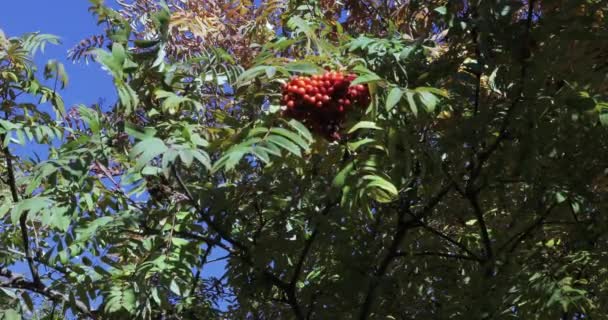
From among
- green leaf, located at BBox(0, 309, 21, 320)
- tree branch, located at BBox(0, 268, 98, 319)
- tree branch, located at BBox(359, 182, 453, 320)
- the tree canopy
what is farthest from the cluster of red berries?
green leaf, located at BBox(0, 309, 21, 320)

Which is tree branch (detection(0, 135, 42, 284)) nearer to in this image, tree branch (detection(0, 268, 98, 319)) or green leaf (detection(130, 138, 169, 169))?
tree branch (detection(0, 268, 98, 319))

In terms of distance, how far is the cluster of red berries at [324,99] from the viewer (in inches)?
88.7

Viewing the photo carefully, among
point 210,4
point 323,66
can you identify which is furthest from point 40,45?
point 210,4

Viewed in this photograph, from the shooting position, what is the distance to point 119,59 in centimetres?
245

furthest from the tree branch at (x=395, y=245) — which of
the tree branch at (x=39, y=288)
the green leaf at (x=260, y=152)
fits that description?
the green leaf at (x=260, y=152)

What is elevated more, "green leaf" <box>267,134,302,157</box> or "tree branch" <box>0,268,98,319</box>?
"tree branch" <box>0,268,98,319</box>

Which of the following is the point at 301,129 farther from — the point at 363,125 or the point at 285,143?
the point at 363,125

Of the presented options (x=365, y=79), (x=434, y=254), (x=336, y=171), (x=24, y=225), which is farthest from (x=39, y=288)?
(x=365, y=79)

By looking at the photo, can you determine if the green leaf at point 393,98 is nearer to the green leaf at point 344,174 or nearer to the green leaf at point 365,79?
the green leaf at point 365,79

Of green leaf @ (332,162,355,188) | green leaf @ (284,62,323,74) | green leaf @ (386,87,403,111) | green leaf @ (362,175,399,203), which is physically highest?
green leaf @ (284,62,323,74)

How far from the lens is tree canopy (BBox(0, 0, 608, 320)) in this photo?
2.36 meters

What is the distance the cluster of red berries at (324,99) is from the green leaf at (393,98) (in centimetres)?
10

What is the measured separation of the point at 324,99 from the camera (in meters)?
2.26

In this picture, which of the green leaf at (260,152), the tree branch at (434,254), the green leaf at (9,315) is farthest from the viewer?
the tree branch at (434,254)
